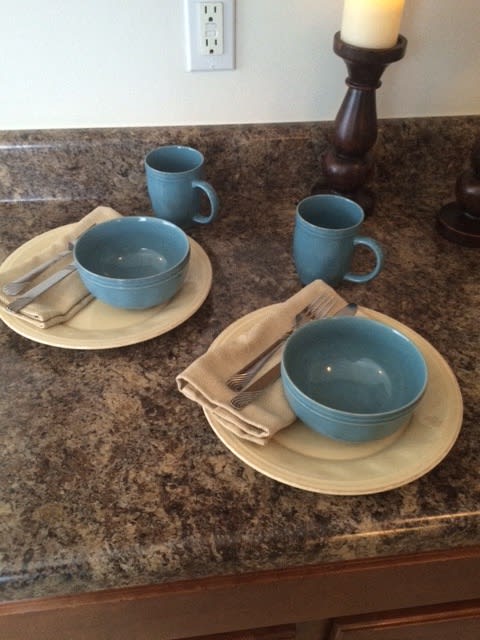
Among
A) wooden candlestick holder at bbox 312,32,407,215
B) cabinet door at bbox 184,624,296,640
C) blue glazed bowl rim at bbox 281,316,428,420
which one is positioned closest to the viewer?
blue glazed bowl rim at bbox 281,316,428,420

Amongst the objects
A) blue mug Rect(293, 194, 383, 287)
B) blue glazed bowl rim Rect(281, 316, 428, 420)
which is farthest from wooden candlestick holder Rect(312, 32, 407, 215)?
blue glazed bowl rim Rect(281, 316, 428, 420)

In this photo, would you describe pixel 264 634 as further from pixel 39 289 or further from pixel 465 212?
pixel 465 212

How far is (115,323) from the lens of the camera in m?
0.69

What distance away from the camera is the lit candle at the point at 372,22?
2.38 feet

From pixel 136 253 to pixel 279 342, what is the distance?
0.26 m

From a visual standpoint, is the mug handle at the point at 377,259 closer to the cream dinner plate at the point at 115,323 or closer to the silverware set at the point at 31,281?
the cream dinner plate at the point at 115,323

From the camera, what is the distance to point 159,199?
32.3 inches

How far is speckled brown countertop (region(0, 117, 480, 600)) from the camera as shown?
0.50m

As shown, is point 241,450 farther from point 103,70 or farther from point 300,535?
point 103,70

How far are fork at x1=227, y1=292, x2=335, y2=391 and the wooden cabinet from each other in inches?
7.7

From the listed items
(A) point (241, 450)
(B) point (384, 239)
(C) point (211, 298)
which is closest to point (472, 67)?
(B) point (384, 239)

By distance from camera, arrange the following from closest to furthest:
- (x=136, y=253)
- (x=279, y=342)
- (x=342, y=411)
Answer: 1. (x=342, y=411)
2. (x=279, y=342)
3. (x=136, y=253)

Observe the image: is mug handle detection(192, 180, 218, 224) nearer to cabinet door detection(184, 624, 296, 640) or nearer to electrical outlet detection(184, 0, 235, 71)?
electrical outlet detection(184, 0, 235, 71)

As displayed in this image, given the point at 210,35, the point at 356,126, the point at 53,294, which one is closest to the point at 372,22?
the point at 356,126
